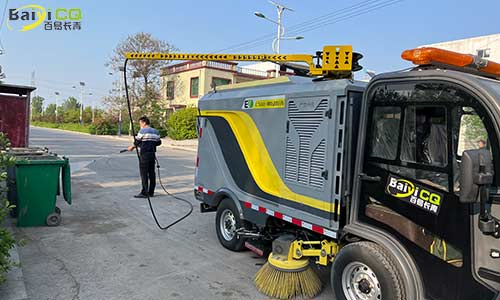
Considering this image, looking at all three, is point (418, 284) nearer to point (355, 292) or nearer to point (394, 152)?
point (355, 292)

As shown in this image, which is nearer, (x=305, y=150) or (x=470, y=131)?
(x=470, y=131)

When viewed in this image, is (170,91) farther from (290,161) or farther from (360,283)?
(360,283)

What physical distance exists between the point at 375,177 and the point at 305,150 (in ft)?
2.92

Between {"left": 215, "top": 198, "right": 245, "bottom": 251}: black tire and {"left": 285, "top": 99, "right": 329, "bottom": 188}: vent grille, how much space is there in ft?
3.85

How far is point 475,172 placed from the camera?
2395 millimetres

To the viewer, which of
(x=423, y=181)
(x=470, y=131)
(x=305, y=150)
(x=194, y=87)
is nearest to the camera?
(x=470, y=131)

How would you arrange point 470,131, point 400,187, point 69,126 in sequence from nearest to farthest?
point 470,131 → point 400,187 → point 69,126

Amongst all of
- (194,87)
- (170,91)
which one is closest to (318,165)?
(194,87)

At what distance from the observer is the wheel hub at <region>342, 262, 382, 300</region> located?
3.31 m

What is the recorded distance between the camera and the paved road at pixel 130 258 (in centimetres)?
405

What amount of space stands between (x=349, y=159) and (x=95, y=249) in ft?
12.0

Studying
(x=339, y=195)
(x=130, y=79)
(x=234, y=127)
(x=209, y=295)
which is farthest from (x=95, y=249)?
(x=130, y=79)

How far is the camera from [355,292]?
11.5 feet

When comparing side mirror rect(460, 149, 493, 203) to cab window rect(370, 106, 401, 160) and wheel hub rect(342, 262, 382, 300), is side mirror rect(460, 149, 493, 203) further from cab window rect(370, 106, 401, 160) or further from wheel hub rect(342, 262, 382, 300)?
wheel hub rect(342, 262, 382, 300)
